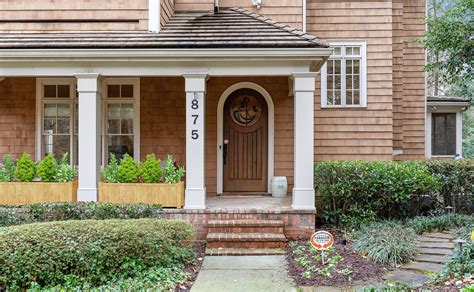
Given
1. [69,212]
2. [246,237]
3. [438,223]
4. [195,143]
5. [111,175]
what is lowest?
[246,237]

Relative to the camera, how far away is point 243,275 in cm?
504

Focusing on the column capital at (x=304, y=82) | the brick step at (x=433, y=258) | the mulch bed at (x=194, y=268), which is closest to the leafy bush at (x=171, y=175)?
the mulch bed at (x=194, y=268)

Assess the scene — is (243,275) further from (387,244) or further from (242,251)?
(387,244)

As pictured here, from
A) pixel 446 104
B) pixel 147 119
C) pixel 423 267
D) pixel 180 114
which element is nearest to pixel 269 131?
pixel 180 114

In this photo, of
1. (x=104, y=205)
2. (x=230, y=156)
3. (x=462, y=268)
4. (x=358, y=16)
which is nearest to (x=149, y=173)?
(x=104, y=205)

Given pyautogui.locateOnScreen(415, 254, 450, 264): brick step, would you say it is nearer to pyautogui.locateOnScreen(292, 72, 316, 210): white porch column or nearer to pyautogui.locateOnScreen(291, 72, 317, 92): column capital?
pyautogui.locateOnScreen(292, 72, 316, 210): white porch column

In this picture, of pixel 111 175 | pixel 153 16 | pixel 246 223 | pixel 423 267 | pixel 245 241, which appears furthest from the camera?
pixel 153 16

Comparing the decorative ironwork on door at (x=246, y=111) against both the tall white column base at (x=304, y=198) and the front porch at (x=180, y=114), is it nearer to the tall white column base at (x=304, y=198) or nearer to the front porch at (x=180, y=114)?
the front porch at (x=180, y=114)

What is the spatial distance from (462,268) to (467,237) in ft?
3.36

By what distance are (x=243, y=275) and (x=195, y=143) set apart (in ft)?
8.55

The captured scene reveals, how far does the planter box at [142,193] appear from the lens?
6840 mm

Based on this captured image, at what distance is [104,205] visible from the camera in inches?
255

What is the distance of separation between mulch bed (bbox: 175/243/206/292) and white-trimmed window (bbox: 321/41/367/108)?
4.52 meters

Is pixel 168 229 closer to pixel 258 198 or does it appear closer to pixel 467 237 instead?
pixel 258 198
